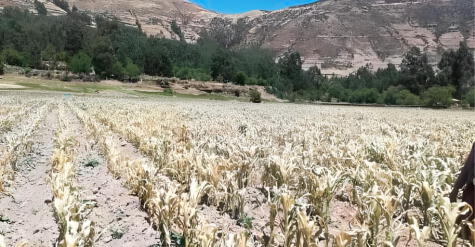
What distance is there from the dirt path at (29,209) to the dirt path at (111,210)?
0.68 meters

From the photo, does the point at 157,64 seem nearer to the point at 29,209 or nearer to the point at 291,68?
the point at 291,68

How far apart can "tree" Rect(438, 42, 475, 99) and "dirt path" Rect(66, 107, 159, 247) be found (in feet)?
452

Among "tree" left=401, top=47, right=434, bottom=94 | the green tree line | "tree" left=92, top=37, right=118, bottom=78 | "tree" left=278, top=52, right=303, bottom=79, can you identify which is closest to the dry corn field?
the green tree line

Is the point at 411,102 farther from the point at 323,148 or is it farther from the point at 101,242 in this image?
the point at 101,242

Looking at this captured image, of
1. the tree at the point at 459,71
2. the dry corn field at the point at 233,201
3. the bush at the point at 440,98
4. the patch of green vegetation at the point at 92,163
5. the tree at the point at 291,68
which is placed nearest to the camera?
the dry corn field at the point at 233,201

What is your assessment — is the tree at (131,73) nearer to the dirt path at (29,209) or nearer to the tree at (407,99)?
the tree at (407,99)

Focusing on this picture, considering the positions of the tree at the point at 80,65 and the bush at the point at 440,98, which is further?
the tree at the point at 80,65

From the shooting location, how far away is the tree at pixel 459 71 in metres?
125

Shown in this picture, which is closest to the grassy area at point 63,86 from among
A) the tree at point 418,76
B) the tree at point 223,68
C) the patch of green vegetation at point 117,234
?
the tree at point 223,68

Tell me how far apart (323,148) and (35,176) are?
25.8 ft

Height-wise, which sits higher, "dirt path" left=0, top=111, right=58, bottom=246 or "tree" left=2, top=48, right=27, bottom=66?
"tree" left=2, top=48, right=27, bottom=66

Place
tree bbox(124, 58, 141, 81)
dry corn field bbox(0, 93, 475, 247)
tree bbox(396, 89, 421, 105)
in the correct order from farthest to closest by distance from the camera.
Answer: tree bbox(124, 58, 141, 81) < tree bbox(396, 89, 421, 105) < dry corn field bbox(0, 93, 475, 247)

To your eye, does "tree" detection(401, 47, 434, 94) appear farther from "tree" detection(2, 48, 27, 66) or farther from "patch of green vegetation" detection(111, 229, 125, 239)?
"patch of green vegetation" detection(111, 229, 125, 239)

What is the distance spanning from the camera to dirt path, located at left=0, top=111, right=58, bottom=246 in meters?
5.71
